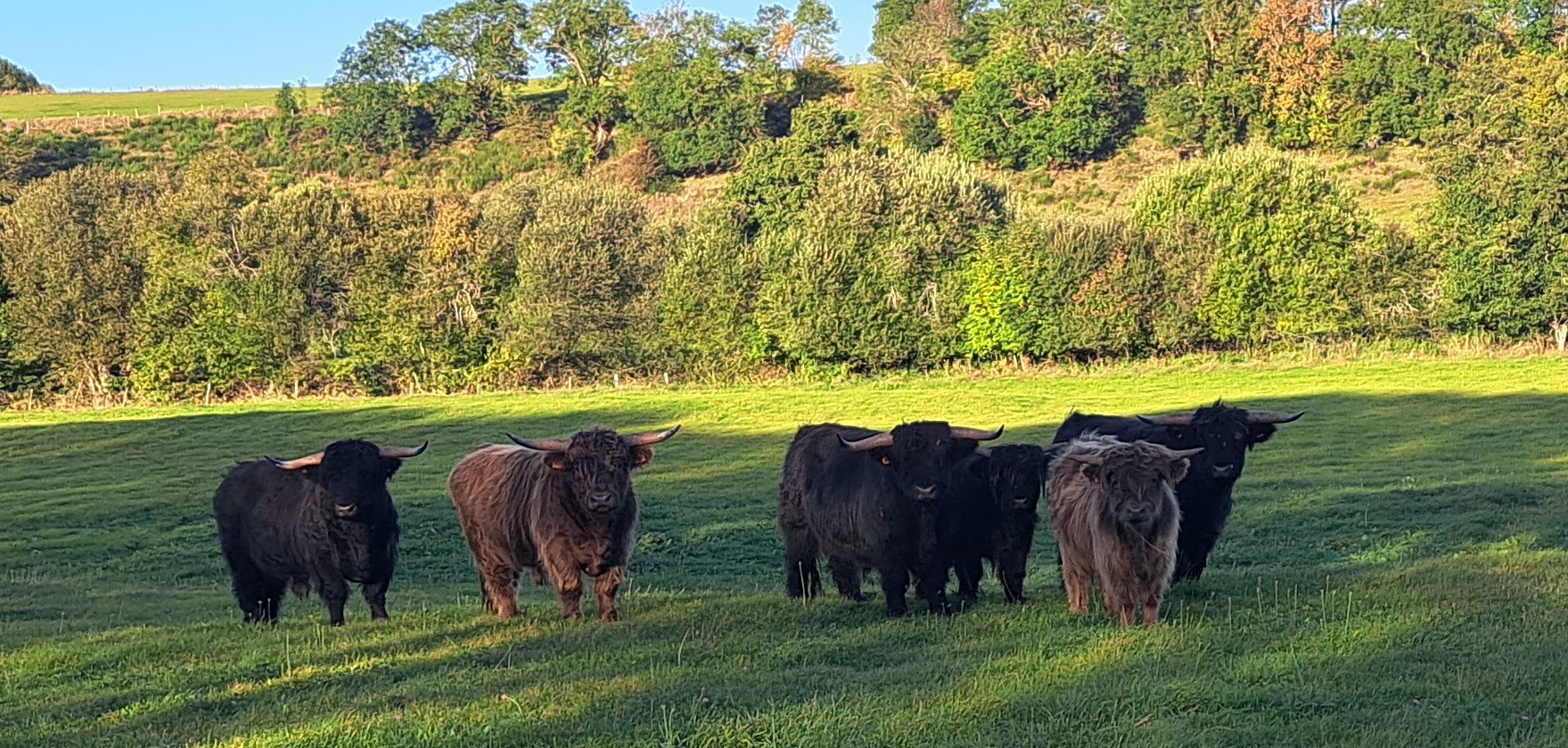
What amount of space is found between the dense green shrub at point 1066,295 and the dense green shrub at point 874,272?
1.14 meters

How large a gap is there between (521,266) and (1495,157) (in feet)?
120

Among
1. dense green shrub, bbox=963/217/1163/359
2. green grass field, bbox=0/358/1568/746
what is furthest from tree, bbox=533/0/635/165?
green grass field, bbox=0/358/1568/746

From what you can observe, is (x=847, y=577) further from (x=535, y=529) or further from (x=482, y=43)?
(x=482, y=43)

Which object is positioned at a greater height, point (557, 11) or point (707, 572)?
point (557, 11)

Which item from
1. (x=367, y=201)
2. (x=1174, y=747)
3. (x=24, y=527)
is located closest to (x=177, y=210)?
(x=367, y=201)

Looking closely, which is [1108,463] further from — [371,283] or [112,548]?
[371,283]

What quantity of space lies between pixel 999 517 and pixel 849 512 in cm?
126

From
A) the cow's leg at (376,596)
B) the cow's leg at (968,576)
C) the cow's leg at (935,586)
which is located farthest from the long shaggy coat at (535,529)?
the cow's leg at (968,576)

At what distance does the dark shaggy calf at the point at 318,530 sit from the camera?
12.6m

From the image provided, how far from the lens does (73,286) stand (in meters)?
57.0

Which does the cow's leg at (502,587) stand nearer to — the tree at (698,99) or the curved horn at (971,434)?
the curved horn at (971,434)

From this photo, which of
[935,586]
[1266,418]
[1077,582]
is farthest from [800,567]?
[1266,418]

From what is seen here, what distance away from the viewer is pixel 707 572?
63.4 ft

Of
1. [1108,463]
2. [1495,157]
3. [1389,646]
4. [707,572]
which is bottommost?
[707,572]
